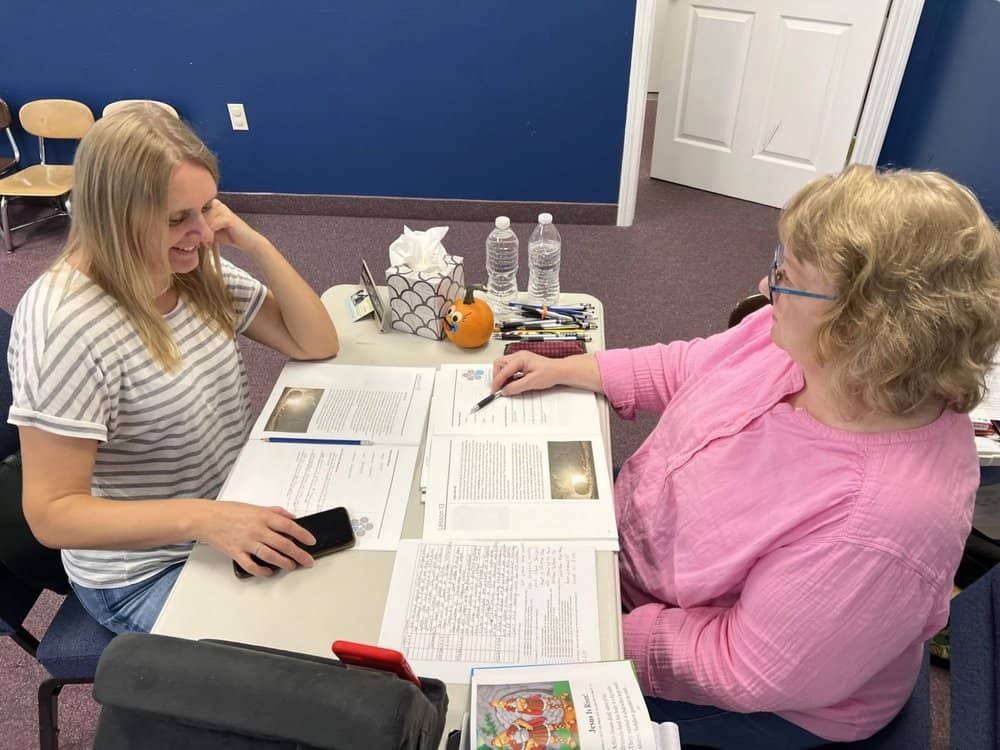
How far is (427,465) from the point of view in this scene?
1106 millimetres

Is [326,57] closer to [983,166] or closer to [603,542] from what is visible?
[983,166]

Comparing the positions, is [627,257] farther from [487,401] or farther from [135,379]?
[135,379]

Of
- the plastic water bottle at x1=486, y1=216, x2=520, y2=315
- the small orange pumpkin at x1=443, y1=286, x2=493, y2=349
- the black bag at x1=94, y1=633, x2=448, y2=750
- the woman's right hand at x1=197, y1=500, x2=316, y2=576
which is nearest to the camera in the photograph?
the black bag at x1=94, y1=633, x2=448, y2=750

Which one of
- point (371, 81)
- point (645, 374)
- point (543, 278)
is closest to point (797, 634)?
point (645, 374)

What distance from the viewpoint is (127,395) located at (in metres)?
1.07

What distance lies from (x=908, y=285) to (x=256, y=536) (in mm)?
851

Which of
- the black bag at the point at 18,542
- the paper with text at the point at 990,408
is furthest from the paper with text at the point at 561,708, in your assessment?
the paper with text at the point at 990,408

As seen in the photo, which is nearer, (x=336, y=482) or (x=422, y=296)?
(x=336, y=482)

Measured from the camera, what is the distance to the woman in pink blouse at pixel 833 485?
79 cm

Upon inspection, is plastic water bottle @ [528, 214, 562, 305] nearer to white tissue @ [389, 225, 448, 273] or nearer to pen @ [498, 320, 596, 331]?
pen @ [498, 320, 596, 331]

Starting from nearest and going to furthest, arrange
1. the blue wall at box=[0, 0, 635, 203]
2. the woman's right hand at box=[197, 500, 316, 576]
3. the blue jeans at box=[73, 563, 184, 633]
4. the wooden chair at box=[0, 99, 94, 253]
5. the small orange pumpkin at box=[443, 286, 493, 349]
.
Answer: the woman's right hand at box=[197, 500, 316, 576], the blue jeans at box=[73, 563, 184, 633], the small orange pumpkin at box=[443, 286, 493, 349], the blue wall at box=[0, 0, 635, 203], the wooden chair at box=[0, 99, 94, 253]

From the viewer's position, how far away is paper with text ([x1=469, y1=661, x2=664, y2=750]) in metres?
0.67

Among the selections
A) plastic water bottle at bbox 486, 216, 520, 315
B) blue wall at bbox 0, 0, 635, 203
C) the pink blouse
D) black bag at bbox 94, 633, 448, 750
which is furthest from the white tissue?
blue wall at bbox 0, 0, 635, 203

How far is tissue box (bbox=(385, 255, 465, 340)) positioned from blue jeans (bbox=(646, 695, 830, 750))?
0.78 m
